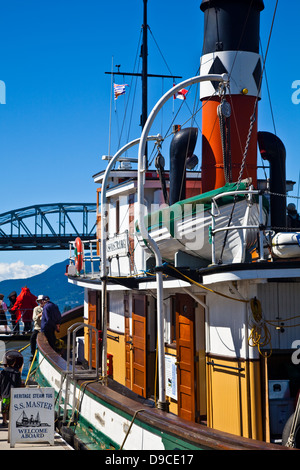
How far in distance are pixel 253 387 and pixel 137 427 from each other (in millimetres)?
1630

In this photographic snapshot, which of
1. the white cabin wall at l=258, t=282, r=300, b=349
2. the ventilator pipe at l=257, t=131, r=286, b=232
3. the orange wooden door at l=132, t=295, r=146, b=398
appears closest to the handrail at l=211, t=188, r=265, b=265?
the white cabin wall at l=258, t=282, r=300, b=349

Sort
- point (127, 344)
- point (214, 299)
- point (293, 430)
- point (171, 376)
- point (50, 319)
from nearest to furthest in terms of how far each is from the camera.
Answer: point (293, 430) → point (214, 299) → point (171, 376) → point (127, 344) → point (50, 319)

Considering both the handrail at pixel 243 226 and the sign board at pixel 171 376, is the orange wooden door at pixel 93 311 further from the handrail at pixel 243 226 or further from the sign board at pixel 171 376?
the handrail at pixel 243 226

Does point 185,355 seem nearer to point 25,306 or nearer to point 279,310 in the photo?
point 279,310

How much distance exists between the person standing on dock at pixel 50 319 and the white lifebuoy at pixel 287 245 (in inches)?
332

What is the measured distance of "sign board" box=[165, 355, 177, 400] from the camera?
37.6 ft

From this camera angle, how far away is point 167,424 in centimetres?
780

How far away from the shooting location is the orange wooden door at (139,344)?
44.1 ft

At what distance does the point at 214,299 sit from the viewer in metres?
9.80

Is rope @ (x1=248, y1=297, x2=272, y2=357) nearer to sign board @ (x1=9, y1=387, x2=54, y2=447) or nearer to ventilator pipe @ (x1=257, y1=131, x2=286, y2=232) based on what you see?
ventilator pipe @ (x1=257, y1=131, x2=286, y2=232)

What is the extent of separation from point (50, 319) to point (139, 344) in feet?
12.8

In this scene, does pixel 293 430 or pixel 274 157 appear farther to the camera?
pixel 274 157

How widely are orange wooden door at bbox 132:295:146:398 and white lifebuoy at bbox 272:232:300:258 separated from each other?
499 centimetres

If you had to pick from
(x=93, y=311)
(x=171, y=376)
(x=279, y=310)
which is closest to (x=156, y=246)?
(x=279, y=310)
